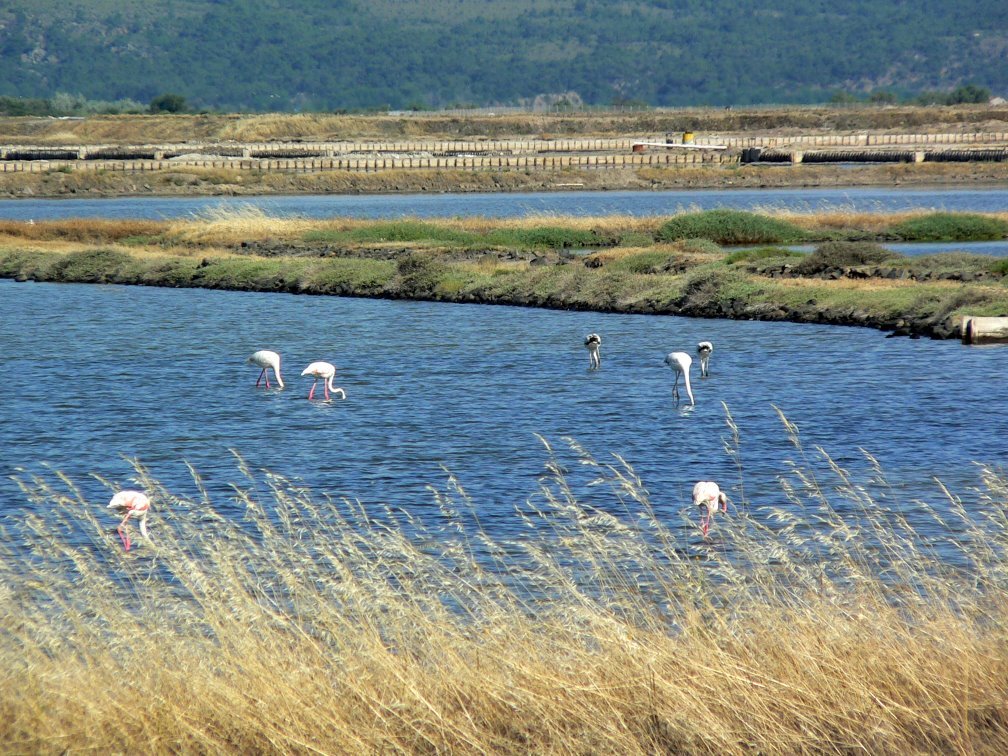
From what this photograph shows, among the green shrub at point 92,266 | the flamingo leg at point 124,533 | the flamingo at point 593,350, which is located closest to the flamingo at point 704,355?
the flamingo at point 593,350

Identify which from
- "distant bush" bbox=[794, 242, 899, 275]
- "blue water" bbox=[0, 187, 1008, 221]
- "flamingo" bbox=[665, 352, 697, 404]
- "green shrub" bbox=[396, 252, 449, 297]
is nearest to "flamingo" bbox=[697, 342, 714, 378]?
"flamingo" bbox=[665, 352, 697, 404]

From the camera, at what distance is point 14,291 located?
46.2 m

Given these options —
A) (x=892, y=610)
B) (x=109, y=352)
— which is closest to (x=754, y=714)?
(x=892, y=610)

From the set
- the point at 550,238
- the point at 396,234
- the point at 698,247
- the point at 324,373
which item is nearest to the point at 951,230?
the point at 698,247

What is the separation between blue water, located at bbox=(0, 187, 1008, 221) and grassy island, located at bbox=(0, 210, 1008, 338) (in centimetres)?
1587

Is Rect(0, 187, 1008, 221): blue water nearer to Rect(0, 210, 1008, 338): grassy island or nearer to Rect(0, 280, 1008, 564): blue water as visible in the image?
Rect(0, 210, 1008, 338): grassy island

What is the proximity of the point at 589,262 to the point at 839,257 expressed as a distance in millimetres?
8371

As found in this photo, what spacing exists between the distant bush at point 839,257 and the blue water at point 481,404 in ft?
18.8

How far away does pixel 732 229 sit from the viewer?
2108 inches

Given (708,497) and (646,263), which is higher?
(708,497)

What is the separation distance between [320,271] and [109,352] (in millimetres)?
13869

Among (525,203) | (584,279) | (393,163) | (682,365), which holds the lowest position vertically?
(393,163)

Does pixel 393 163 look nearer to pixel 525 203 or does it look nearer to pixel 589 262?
pixel 525 203

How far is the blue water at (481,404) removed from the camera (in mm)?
17938
